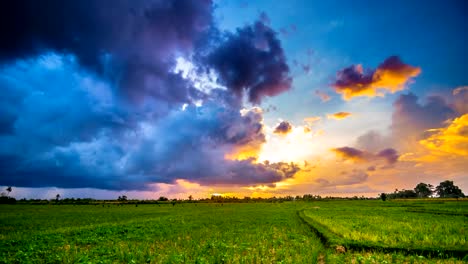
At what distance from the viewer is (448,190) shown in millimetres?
191375

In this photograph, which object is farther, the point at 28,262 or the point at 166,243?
the point at 166,243

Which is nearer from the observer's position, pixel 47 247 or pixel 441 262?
pixel 441 262

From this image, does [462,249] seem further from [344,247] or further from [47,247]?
[47,247]

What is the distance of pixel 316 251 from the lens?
16250 mm

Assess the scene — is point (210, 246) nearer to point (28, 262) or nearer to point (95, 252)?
point (95, 252)

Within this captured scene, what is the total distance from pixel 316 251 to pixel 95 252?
1270cm

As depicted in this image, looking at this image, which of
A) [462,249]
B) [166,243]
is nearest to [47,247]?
[166,243]

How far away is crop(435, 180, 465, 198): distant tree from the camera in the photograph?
186m

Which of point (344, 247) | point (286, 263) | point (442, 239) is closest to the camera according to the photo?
point (286, 263)

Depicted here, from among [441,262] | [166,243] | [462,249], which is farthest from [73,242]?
[462,249]

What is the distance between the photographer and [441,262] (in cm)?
1322

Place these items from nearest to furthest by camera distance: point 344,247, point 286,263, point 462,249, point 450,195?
point 286,263 < point 462,249 < point 344,247 < point 450,195

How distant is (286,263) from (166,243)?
989 cm

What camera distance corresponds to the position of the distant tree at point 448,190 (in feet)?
612
